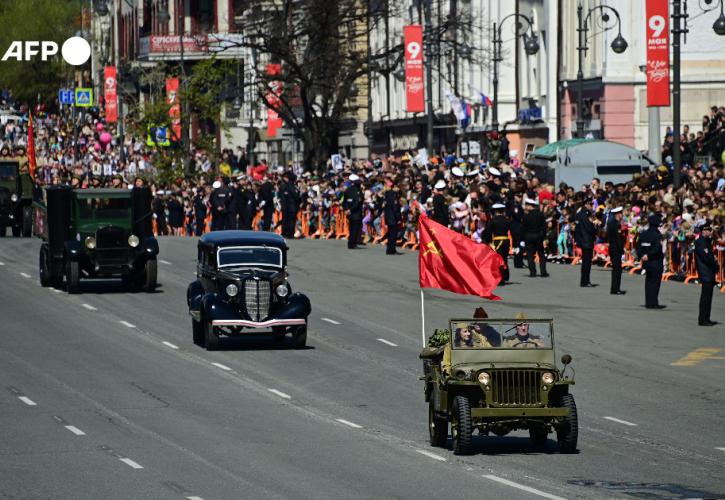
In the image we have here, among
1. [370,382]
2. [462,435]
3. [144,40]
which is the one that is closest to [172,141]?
[144,40]

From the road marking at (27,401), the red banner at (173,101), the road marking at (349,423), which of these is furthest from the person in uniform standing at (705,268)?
the red banner at (173,101)

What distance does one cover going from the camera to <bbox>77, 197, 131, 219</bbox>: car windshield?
36.7 meters

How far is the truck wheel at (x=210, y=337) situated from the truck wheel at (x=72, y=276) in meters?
8.39

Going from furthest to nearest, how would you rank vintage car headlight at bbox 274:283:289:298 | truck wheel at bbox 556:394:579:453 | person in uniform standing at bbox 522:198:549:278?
person in uniform standing at bbox 522:198:549:278, vintage car headlight at bbox 274:283:289:298, truck wheel at bbox 556:394:579:453

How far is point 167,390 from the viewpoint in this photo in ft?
79.1

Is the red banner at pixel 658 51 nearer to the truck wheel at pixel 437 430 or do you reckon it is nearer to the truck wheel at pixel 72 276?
the truck wheel at pixel 72 276

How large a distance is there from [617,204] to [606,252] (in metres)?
2.22

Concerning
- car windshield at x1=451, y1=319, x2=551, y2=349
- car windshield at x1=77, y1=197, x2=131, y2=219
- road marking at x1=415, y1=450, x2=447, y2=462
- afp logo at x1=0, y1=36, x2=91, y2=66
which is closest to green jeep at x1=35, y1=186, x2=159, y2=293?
car windshield at x1=77, y1=197, x2=131, y2=219

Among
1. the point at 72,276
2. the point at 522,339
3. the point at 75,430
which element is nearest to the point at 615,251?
the point at 72,276

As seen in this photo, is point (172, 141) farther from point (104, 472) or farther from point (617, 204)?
point (104, 472)

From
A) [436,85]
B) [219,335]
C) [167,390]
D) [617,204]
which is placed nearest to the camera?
[167,390]

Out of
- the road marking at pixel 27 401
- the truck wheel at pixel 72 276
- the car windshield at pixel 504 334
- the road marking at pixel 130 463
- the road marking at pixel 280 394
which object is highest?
the car windshield at pixel 504 334

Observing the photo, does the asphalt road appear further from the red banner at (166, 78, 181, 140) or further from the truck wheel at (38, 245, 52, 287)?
the red banner at (166, 78, 181, 140)

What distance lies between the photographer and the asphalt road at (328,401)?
669 inches
